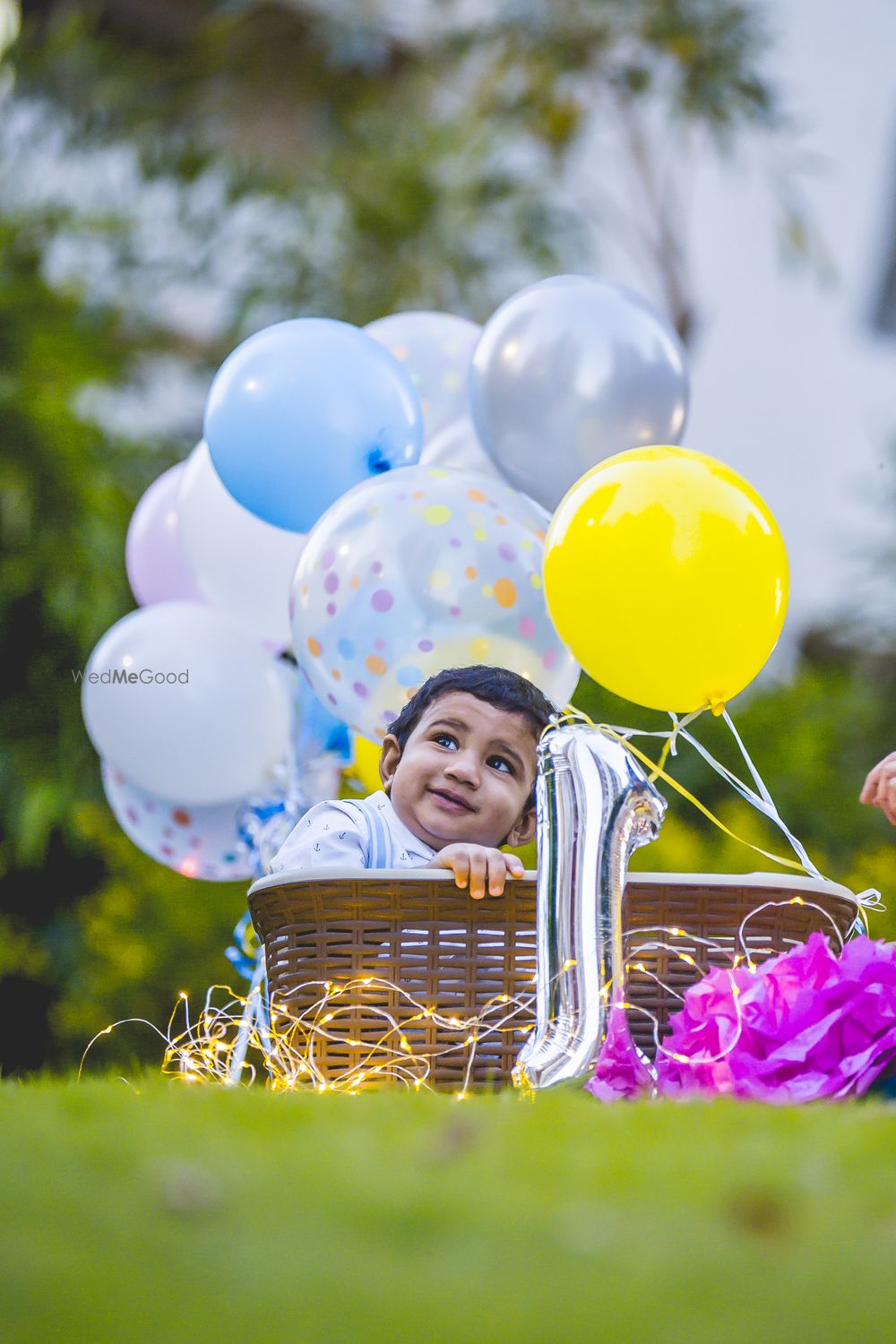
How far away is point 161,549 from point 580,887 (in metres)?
1.89

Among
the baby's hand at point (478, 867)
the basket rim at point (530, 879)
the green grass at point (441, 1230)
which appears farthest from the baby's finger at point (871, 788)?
the green grass at point (441, 1230)

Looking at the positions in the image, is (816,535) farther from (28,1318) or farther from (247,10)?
(28,1318)

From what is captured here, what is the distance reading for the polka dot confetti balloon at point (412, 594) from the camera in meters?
2.40

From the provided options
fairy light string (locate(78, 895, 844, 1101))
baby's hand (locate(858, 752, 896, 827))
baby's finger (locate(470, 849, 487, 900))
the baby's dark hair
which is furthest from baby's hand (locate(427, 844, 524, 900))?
baby's hand (locate(858, 752, 896, 827))

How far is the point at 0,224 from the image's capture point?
19.6ft

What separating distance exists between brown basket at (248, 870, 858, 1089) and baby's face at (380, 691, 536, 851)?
0.33 meters

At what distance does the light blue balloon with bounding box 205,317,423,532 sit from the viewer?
2.61 metres

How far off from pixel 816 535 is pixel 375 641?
5366 millimetres

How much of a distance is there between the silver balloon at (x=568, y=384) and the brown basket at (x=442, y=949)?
3.16ft

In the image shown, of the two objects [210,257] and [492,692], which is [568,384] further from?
[210,257]

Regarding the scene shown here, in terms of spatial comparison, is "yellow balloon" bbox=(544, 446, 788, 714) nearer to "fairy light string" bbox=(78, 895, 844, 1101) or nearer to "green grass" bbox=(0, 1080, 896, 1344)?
"fairy light string" bbox=(78, 895, 844, 1101)

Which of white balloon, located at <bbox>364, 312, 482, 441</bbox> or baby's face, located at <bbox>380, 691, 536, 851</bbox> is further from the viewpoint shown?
white balloon, located at <bbox>364, 312, 482, 441</bbox>

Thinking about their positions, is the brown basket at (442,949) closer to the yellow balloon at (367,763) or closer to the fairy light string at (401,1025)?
the fairy light string at (401,1025)

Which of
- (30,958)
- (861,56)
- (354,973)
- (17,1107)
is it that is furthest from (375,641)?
(861,56)
